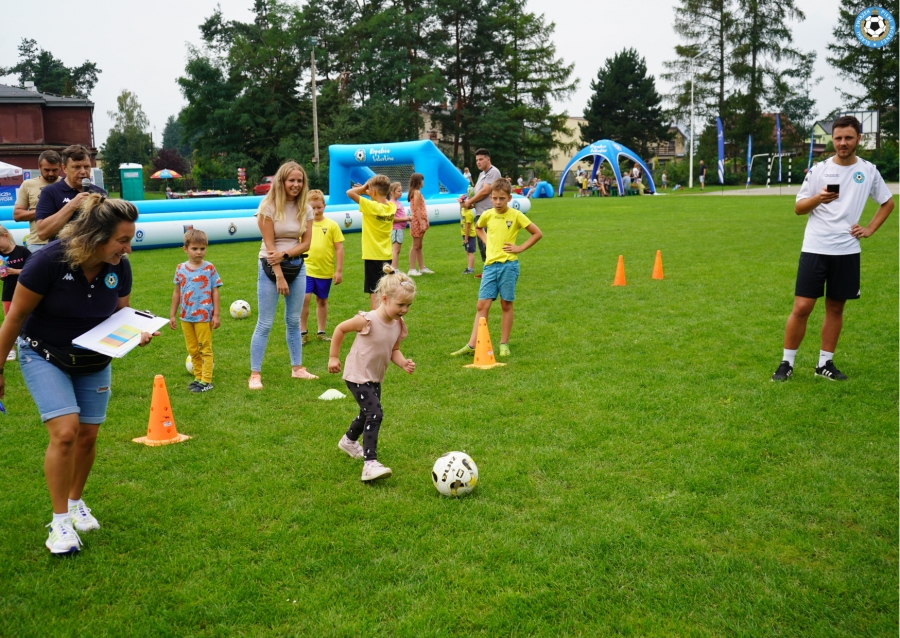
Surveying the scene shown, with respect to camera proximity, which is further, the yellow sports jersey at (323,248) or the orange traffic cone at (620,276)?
the orange traffic cone at (620,276)

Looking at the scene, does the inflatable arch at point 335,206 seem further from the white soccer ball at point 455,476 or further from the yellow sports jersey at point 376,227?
the white soccer ball at point 455,476

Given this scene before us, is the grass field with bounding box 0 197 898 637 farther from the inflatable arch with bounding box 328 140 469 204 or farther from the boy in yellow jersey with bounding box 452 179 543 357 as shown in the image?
the inflatable arch with bounding box 328 140 469 204

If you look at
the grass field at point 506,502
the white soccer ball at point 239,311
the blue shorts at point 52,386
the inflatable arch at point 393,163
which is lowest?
the grass field at point 506,502

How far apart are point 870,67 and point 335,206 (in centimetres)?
4973

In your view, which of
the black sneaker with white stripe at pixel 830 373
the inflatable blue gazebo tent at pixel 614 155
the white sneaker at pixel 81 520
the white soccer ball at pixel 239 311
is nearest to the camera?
the white sneaker at pixel 81 520

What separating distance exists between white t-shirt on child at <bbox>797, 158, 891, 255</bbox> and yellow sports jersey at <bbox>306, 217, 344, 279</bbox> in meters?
5.04

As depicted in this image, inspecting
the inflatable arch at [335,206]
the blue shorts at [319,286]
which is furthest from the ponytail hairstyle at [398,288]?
the inflatable arch at [335,206]

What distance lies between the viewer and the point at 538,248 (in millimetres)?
17391

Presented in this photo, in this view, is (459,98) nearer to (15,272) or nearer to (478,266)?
(478,266)

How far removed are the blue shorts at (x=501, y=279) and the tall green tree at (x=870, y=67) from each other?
55715 millimetres

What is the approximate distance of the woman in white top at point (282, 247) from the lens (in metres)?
6.70

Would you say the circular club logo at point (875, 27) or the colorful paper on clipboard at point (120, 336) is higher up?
the circular club logo at point (875, 27)

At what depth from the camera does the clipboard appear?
3.79 meters

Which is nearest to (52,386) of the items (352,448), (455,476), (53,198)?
(352,448)
